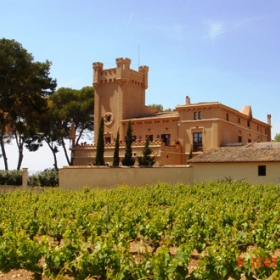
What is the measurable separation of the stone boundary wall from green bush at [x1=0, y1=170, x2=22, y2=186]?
5055 millimetres

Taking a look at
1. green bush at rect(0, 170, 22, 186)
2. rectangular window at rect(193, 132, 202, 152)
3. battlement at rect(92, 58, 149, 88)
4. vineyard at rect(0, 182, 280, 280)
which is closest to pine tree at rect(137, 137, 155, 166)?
rectangular window at rect(193, 132, 202, 152)

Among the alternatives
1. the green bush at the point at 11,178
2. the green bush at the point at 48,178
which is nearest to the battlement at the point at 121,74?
the green bush at the point at 48,178

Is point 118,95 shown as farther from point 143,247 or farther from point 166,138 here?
point 143,247

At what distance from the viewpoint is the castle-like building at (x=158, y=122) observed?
3666cm

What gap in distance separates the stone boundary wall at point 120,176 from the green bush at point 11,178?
5055 mm

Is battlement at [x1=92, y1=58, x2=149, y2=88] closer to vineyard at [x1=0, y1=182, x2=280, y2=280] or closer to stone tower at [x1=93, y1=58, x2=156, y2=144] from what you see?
stone tower at [x1=93, y1=58, x2=156, y2=144]

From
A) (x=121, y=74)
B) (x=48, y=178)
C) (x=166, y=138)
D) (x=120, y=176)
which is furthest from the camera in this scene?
(x=121, y=74)

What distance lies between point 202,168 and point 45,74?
17.3m

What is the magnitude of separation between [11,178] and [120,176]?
984 centimetres

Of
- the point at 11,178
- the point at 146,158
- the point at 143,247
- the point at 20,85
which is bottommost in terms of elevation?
the point at 143,247

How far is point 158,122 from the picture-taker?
130 feet

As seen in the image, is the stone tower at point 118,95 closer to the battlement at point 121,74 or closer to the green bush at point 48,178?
the battlement at point 121,74

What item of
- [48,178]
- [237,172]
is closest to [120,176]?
[237,172]

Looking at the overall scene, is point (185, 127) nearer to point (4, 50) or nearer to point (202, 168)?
point (202, 168)
